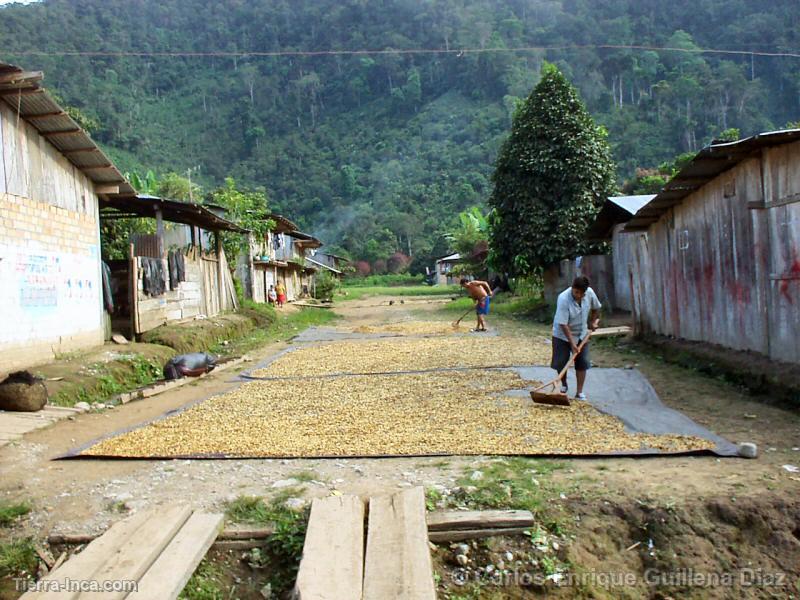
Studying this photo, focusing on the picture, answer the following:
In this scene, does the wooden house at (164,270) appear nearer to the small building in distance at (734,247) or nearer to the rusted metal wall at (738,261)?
the small building in distance at (734,247)

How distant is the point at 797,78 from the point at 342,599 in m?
65.4

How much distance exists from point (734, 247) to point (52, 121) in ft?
29.6

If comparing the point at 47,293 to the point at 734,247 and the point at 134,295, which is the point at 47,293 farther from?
the point at 734,247

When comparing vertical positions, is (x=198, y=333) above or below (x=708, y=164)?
below

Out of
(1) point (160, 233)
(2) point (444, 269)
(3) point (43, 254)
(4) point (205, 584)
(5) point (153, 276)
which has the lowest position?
(4) point (205, 584)

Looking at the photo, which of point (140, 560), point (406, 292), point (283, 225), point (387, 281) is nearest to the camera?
point (140, 560)

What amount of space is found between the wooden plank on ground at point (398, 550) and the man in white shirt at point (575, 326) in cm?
316

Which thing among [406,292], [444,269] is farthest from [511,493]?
[444,269]

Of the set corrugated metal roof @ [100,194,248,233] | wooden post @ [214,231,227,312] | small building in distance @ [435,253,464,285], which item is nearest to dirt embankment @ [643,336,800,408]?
corrugated metal roof @ [100,194,248,233]

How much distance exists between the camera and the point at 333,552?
3.07 meters

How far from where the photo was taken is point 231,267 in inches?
733

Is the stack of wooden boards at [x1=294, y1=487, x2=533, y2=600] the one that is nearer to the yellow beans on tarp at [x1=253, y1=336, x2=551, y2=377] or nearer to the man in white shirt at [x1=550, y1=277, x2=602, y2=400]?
the man in white shirt at [x1=550, y1=277, x2=602, y2=400]

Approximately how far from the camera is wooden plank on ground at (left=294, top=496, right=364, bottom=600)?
9.14 ft

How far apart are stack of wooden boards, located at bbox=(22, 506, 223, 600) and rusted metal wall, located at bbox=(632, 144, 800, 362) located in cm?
608
